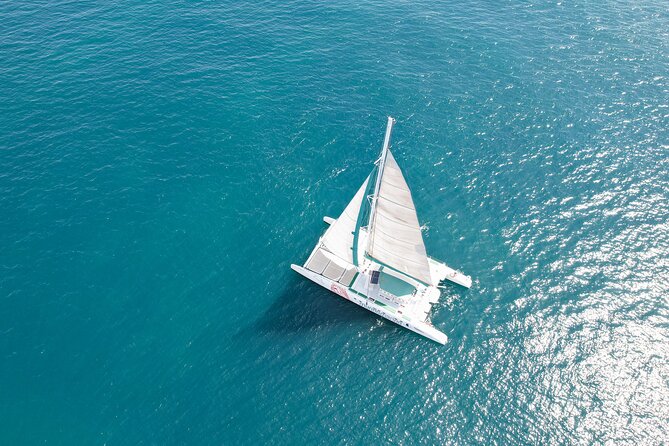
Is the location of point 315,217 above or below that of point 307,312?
above

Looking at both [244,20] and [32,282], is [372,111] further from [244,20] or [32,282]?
[32,282]

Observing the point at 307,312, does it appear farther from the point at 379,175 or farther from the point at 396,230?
the point at 379,175

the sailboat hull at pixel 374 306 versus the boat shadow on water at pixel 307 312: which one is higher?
the sailboat hull at pixel 374 306

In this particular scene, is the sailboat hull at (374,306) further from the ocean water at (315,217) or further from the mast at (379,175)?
the mast at (379,175)

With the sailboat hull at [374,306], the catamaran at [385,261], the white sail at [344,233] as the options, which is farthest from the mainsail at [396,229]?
the sailboat hull at [374,306]

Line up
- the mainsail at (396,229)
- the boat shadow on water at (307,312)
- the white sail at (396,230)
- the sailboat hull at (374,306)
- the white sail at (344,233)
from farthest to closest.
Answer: the white sail at (344,233)
the boat shadow on water at (307,312)
the sailboat hull at (374,306)
the white sail at (396,230)
the mainsail at (396,229)

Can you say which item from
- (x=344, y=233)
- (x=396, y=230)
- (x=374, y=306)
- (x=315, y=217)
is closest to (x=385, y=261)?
(x=396, y=230)
